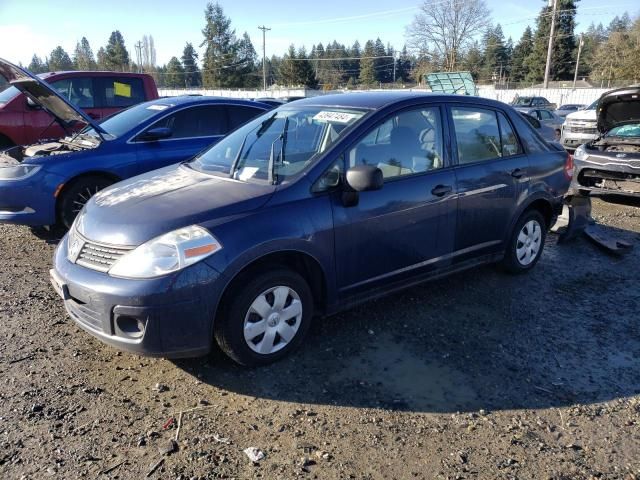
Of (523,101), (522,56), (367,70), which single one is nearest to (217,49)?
(367,70)

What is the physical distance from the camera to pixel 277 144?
3742 millimetres

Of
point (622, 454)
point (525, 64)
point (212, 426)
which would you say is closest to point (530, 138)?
point (622, 454)

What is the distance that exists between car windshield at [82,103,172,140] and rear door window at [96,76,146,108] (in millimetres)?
2926

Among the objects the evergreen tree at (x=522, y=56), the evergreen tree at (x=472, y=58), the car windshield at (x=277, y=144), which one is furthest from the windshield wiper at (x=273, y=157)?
the evergreen tree at (x=522, y=56)

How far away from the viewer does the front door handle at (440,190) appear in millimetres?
3871

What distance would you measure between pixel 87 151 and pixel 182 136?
1.21 metres

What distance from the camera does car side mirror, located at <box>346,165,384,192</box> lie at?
3211mm

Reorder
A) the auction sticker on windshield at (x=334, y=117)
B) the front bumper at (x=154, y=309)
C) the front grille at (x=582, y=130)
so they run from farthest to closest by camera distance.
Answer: the front grille at (x=582, y=130)
the auction sticker on windshield at (x=334, y=117)
the front bumper at (x=154, y=309)

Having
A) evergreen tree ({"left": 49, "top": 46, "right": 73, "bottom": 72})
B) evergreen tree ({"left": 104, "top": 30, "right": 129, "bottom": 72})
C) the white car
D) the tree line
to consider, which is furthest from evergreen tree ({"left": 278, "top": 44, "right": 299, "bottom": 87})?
the white car

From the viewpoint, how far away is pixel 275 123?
408 centimetres

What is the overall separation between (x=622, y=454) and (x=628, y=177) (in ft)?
20.2

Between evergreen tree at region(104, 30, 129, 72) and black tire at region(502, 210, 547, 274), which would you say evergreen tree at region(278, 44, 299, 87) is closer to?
evergreen tree at region(104, 30, 129, 72)

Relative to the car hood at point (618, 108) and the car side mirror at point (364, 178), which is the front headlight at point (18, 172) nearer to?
the car side mirror at point (364, 178)

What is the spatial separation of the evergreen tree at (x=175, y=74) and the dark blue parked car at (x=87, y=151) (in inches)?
3603
